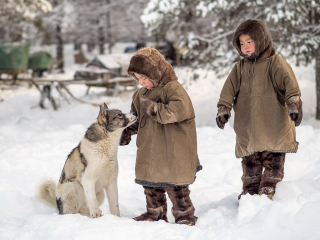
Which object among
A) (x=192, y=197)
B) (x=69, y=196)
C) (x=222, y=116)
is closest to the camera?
(x=222, y=116)

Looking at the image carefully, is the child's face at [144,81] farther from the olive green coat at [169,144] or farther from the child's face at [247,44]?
the child's face at [247,44]

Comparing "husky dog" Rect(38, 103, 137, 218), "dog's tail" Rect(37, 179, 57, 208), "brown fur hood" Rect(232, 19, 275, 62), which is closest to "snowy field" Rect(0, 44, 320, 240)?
"dog's tail" Rect(37, 179, 57, 208)

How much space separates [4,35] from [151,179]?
31.1 m

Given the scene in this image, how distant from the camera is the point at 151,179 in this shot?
10.4 feet

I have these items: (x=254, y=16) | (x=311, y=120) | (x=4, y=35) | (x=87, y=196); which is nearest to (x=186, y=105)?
(x=87, y=196)

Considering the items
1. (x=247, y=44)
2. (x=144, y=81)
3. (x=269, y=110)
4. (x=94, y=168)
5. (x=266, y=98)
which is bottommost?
(x=94, y=168)

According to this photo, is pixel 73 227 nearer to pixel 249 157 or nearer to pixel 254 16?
pixel 249 157

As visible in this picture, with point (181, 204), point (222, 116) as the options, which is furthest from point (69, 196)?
point (222, 116)

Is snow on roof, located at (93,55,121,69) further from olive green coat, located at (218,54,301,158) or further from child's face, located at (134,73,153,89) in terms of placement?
olive green coat, located at (218,54,301,158)

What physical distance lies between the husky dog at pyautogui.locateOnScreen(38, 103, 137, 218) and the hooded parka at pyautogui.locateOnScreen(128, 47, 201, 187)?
0.34 meters

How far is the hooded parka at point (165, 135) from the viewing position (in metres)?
3.07

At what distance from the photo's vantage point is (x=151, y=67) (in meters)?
3.08

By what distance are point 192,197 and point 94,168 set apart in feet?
4.57

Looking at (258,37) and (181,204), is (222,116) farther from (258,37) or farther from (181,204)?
(181,204)
